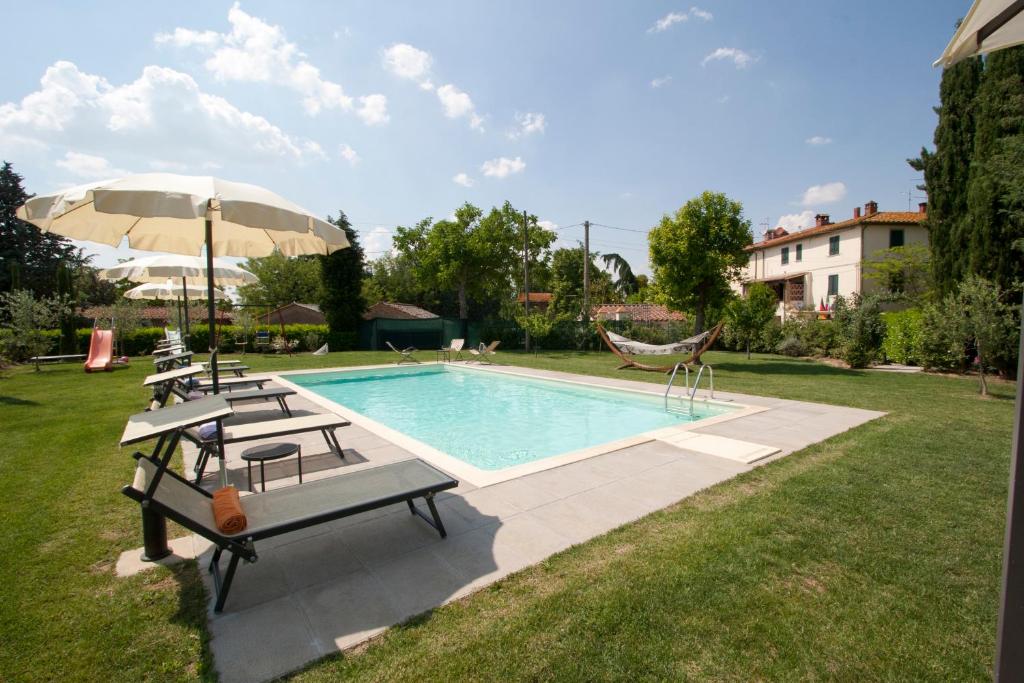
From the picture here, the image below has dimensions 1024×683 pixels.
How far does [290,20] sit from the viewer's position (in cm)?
827

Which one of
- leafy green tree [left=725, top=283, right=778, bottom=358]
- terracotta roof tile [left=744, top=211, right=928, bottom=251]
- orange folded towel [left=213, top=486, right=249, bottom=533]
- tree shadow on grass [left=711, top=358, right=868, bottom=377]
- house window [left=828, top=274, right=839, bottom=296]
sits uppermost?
terracotta roof tile [left=744, top=211, right=928, bottom=251]

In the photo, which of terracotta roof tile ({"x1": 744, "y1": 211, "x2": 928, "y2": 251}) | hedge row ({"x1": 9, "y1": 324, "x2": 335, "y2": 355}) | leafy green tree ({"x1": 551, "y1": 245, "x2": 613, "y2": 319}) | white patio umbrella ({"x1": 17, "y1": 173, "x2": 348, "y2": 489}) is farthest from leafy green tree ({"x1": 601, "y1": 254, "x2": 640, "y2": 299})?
white patio umbrella ({"x1": 17, "y1": 173, "x2": 348, "y2": 489})

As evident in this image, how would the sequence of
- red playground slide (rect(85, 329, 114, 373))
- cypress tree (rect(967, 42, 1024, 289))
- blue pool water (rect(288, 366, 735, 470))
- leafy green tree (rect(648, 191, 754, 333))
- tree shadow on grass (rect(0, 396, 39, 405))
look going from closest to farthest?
1. blue pool water (rect(288, 366, 735, 470))
2. tree shadow on grass (rect(0, 396, 39, 405))
3. cypress tree (rect(967, 42, 1024, 289))
4. red playground slide (rect(85, 329, 114, 373))
5. leafy green tree (rect(648, 191, 754, 333))

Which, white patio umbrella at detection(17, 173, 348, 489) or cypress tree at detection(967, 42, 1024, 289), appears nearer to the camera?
white patio umbrella at detection(17, 173, 348, 489)

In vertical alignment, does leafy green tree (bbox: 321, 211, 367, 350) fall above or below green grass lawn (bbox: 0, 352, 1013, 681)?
above

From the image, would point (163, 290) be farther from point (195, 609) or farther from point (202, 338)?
point (195, 609)

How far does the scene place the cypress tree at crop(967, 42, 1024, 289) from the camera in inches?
497

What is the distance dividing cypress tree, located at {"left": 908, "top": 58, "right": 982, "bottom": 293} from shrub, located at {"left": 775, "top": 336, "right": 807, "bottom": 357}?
6074mm

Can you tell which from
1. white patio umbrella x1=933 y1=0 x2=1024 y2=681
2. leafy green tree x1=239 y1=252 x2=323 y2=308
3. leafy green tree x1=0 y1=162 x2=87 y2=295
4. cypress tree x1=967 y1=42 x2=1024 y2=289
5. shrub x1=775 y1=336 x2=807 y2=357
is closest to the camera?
white patio umbrella x1=933 y1=0 x2=1024 y2=681

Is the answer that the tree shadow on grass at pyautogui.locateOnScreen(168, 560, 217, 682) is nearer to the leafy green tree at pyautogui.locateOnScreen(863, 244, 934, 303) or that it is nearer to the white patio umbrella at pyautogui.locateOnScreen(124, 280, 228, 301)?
the white patio umbrella at pyautogui.locateOnScreen(124, 280, 228, 301)

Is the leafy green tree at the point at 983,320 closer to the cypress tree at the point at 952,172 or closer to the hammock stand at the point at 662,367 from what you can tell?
the cypress tree at the point at 952,172

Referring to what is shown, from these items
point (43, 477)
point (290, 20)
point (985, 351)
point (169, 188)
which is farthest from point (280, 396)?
point (985, 351)

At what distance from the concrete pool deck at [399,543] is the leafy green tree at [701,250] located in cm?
1000

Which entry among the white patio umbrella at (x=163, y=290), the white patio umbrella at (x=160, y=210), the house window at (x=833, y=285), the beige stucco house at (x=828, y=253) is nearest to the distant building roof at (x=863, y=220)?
the beige stucco house at (x=828, y=253)
